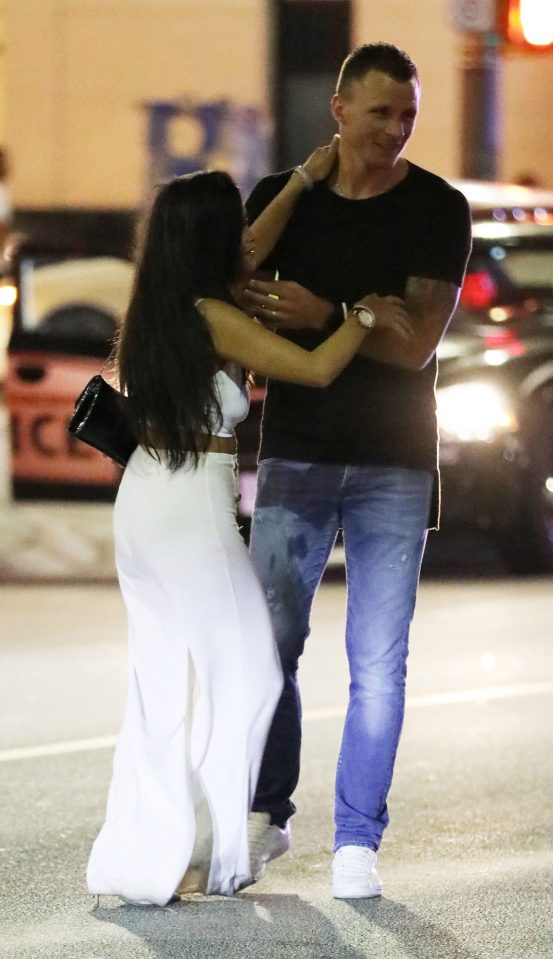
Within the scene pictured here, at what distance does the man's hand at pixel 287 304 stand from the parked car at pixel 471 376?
4786 millimetres

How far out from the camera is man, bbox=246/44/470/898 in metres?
5.11

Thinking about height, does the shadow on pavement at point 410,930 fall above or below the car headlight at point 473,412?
above

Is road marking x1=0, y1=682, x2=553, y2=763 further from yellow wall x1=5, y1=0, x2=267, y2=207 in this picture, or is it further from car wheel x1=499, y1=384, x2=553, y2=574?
yellow wall x1=5, y1=0, x2=267, y2=207

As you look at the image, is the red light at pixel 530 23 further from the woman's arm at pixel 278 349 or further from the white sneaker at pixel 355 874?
the white sneaker at pixel 355 874

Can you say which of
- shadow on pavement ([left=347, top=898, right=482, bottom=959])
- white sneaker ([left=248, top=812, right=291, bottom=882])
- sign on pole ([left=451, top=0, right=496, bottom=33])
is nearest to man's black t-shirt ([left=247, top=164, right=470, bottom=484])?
white sneaker ([left=248, top=812, right=291, bottom=882])

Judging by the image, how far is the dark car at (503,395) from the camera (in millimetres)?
10469

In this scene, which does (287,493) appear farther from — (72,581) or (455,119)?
(455,119)

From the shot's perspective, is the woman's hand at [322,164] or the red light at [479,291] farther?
the red light at [479,291]

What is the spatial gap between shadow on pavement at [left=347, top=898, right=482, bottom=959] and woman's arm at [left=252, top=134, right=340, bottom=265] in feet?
4.89

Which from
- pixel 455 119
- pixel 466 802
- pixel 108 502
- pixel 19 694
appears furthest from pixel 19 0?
pixel 466 802

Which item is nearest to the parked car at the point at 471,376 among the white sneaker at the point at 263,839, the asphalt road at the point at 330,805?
the asphalt road at the point at 330,805

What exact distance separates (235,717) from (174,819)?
0.26 metres

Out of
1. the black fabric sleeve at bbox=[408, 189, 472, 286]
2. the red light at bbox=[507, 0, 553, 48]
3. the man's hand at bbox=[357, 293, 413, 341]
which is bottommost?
the red light at bbox=[507, 0, 553, 48]

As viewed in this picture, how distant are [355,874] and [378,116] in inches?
67.5
